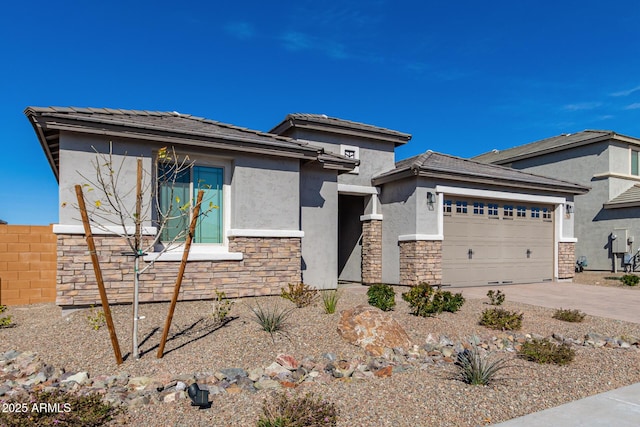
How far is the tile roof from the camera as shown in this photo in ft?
58.0

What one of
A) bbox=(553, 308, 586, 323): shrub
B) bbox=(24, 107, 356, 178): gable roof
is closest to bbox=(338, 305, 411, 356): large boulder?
bbox=(553, 308, 586, 323): shrub

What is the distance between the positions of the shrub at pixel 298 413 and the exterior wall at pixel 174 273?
5086 mm

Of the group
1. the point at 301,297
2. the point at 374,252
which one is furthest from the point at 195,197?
the point at 374,252

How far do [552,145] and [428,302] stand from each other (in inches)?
684

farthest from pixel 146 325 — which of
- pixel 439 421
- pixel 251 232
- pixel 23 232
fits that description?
pixel 23 232

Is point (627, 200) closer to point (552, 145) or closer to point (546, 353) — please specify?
point (552, 145)

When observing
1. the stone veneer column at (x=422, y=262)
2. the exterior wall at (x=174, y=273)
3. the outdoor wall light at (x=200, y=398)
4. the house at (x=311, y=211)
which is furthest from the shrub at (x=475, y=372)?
the stone veneer column at (x=422, y=262)

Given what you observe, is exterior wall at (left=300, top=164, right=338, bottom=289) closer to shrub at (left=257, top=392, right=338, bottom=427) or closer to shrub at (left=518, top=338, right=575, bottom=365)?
shrub at (left=518, top=338, right=575, bottom=365)

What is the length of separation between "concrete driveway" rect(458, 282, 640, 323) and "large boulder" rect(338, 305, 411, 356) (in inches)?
223

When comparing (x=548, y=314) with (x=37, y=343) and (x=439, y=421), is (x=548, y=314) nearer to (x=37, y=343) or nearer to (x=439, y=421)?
(x=439, y=421)

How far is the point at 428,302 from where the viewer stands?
25.5ft

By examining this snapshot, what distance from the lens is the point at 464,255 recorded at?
13.2 metres

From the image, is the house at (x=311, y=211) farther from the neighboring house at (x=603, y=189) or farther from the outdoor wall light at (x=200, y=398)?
the neighboring house at (x=603, y=189)

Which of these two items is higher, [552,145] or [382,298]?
[552,145]
